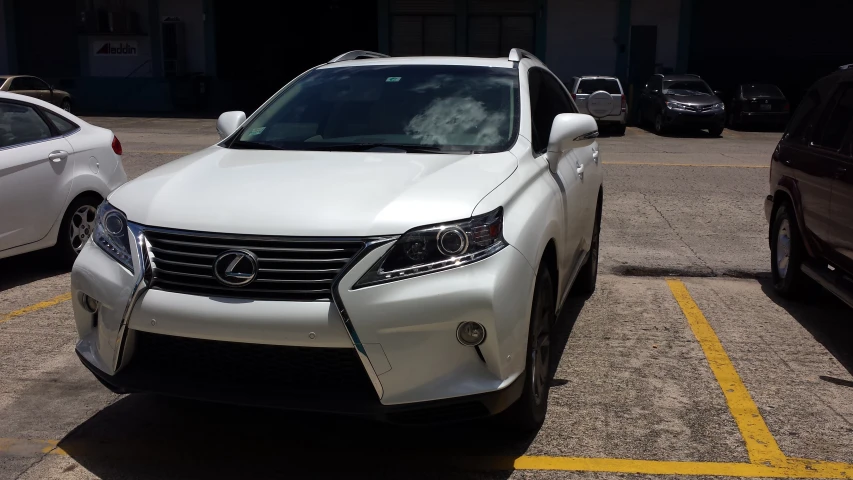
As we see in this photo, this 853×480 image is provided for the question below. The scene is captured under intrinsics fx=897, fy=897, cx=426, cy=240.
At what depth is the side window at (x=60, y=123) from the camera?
24.7ft

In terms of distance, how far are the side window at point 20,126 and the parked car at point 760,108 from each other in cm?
2304

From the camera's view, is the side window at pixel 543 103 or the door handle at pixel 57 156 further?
the door handle at pixel 57 156

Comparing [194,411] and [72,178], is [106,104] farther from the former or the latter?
[194,411]

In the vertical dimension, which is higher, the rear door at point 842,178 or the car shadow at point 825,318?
the rear door at point 842,178

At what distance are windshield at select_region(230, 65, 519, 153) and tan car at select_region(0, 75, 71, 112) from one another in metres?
21.3

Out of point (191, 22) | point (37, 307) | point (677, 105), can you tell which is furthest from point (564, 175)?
point (191, 22)

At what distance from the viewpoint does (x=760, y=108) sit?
26.5 meters

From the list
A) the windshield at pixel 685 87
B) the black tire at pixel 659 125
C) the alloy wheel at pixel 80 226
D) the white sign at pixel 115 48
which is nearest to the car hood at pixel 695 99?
the windshield at pixel 685 87

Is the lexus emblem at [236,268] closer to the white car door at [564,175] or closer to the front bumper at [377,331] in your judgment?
the front bumper at [377,331]

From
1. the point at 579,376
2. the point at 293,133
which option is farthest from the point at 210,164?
the point at 579,376

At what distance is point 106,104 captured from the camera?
33188 millimetres

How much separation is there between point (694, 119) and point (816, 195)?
18786mm

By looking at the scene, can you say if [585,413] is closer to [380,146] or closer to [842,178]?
[380,146]

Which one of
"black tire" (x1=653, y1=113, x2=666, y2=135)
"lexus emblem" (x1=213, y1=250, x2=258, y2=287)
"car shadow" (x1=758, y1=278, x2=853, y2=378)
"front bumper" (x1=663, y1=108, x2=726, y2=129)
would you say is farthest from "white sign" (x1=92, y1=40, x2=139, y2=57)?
"lexus emblem" (x1=213, y1=250, x2=258, y2=287)
